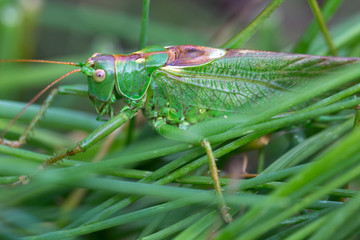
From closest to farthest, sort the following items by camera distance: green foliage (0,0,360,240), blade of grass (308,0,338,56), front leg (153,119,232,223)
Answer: green foliage (0,0,360,240) < front leg (153,119,232,223) < blade of grass (308,0,338,56)

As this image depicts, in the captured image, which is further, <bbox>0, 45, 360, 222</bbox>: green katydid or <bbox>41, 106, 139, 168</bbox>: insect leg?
<bbox>0, 45, 360, 222</bbox>: green katydid

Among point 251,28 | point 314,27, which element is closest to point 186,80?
point 251,28

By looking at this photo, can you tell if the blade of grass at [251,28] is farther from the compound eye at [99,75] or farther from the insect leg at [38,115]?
the insect leg at [38,115]

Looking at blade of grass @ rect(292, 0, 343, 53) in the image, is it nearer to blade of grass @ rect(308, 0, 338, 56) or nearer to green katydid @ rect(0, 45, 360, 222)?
blade of grass @ rect(308, 0, 338, 56)

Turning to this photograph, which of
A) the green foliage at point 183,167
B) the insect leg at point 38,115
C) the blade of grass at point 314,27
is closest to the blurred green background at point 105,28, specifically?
the green foliage at point 183,167

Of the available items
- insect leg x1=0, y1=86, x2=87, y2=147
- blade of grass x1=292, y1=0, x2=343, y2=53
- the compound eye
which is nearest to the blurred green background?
blade of grass x1=292, y1=0, x2=343, y2=53

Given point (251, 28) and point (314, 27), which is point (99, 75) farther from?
point (314, 27)

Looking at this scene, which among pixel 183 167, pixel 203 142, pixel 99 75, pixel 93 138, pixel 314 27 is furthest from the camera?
pixel 314 27
